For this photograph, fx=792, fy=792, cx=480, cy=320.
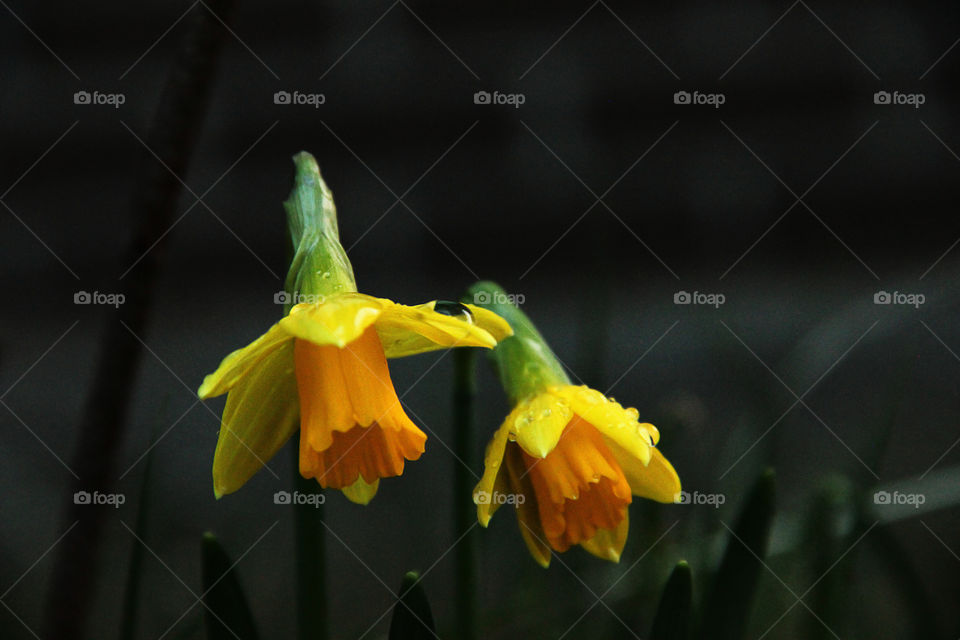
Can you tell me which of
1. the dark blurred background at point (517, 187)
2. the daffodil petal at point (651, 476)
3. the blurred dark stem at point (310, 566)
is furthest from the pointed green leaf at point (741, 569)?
the dark blurred background at point (517, 187)

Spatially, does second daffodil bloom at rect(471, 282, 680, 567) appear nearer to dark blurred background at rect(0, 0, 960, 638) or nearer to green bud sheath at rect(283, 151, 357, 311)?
green bud sheath at rect(283, 151, 357, 311)

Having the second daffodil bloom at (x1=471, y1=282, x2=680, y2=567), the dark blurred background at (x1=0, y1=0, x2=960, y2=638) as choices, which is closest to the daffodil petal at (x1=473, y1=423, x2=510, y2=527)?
the second daffodil bloom at (x1=471, y1=282, x2=680, y2=567)

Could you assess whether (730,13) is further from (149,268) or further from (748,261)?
(149,268)

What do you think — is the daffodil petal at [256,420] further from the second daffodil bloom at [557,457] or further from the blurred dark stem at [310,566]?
the second daffodil bloom at [557,457]

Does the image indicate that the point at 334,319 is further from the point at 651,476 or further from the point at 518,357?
the point at 651,476

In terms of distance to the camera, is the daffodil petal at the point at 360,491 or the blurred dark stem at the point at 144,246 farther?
the daffodil petal at the point at 360,491

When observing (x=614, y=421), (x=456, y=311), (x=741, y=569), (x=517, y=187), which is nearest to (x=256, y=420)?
(x=456, y=311)
